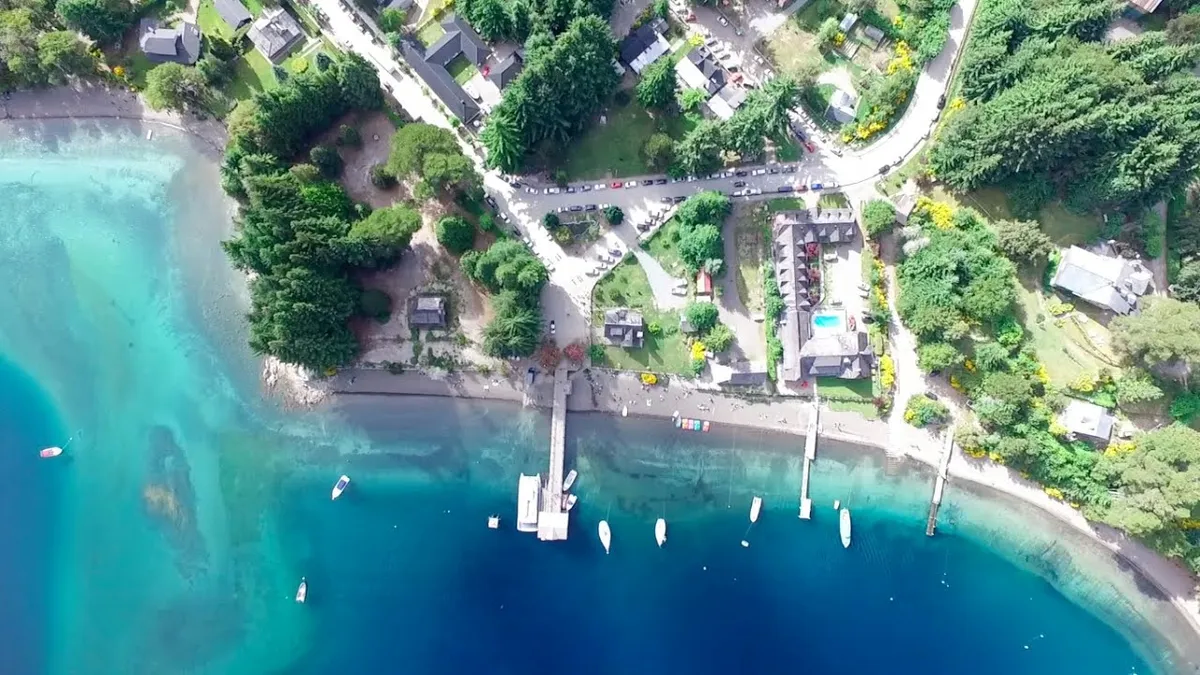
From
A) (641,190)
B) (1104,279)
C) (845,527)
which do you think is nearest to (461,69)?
(641,190)

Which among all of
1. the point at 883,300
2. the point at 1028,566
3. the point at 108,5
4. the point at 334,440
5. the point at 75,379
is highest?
the point at 108,5

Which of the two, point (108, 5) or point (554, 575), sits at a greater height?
point (108, 5)

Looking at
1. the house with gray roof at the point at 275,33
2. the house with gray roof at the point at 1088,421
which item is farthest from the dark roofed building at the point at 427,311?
the house with gray roof at the point at 1088,421

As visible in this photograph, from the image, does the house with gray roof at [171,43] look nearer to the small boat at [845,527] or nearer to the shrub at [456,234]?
the shrub at [456,234]

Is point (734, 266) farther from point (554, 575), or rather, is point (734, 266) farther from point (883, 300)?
point (554, 575)

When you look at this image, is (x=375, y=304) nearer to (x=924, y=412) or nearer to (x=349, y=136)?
(x=349, y=136)

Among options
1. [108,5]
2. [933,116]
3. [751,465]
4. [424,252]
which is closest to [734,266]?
[751,465]

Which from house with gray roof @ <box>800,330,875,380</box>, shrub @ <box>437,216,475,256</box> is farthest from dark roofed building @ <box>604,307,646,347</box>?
house with gray roof @ <box>800,330,875,380</box>
